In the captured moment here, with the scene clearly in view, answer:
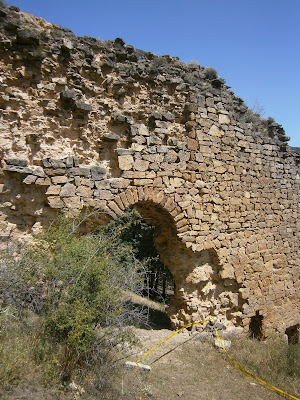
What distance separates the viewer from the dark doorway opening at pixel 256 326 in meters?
6.75

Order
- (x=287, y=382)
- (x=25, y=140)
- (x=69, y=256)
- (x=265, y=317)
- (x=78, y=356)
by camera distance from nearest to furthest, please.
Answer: (x=78, y=356) → (x=69, y=256) → (x=25, y=140) → (x=287, y=382) → (x=265, y=317)

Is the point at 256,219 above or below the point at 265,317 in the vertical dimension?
above

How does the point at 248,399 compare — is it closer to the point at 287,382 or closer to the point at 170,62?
the point at 287,382

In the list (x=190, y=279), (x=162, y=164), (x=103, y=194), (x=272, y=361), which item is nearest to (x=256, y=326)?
(x=272, y=361)

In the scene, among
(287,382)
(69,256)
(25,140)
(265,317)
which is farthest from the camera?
(265,317)

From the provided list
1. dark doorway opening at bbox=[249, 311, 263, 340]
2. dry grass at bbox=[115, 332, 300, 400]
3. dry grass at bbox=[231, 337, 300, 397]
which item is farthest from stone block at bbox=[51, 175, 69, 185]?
dark doorway opening at bbox=[249, 311, 263, 340]

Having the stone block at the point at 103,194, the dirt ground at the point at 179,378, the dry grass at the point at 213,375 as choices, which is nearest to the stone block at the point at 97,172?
the stone block at the point at 103,194

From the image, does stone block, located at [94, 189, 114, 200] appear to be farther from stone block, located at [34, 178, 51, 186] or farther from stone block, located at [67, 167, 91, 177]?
stone block, located at [34, 178, 51, 186]

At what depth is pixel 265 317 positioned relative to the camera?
22.2 ft

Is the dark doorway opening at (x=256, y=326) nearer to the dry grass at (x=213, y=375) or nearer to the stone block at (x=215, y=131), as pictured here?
the dry grass at (x=213, y=375)

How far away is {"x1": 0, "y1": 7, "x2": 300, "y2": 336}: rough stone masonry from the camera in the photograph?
440cm

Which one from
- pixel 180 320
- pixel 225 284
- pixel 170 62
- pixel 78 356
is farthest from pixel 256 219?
pixel 78 356

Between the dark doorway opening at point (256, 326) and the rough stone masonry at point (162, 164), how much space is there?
0.07m

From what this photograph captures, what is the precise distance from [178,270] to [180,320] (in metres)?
0.93
